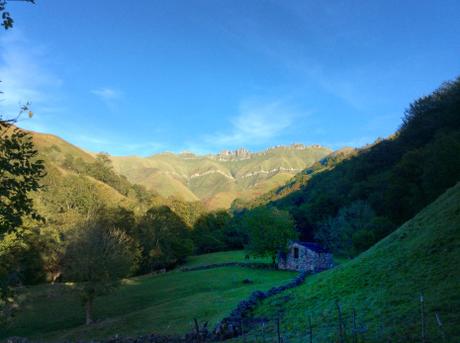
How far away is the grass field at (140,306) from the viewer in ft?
95.0

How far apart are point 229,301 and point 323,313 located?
1480 centimetres

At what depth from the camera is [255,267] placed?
66.6m

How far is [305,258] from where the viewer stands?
6119 cm

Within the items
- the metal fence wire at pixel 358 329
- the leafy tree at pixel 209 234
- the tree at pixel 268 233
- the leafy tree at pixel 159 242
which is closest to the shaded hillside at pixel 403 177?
the tree at pixel 268 233

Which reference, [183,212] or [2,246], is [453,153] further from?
[183,212]

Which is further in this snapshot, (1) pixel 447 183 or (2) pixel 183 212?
(2) pixel 183 212

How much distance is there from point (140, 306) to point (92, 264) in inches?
345

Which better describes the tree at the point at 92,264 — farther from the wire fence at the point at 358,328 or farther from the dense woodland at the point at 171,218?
the wire fence at the point at 358,328

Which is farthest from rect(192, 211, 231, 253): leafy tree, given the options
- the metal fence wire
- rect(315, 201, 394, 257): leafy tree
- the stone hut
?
the metal fence wire

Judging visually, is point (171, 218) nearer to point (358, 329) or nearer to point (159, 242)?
point (159, 242)

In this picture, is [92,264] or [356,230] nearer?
[92,264]

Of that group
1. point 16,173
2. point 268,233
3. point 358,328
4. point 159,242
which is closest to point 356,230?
point 268,233

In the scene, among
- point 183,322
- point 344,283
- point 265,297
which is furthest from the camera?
point 265,297

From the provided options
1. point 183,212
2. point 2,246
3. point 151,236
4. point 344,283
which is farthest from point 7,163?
point 183,212
